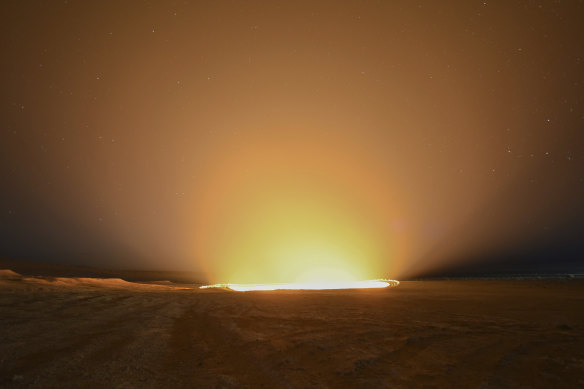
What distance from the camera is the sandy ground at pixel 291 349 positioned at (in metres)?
2.88

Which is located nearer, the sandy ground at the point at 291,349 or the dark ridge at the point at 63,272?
the sandy ground at the point at 291,349

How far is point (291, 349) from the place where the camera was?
3.88m

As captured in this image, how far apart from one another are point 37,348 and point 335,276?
3164 centimetres

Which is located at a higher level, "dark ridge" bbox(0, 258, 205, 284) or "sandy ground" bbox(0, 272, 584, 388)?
"dark ridge" bbox(0, 258, 205, 284)

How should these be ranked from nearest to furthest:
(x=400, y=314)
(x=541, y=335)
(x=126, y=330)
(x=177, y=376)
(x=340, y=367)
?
(x=177, y=376)
(x=340, y=367)
(x=541, y=335)
(x=126, y=330)
(x=400, y=314)

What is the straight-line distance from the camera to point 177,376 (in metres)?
2.97

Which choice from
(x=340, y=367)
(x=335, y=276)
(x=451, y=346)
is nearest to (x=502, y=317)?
(x=451, y=346)

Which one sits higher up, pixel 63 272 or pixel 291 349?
pixel 63 272

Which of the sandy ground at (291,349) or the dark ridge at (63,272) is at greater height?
Result: the dark ridge at (63,272)

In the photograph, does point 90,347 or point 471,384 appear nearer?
point 471,384

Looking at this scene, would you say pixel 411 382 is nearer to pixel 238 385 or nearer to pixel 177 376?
pixel 238 385

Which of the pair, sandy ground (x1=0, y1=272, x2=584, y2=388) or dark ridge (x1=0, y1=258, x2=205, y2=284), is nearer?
sandy ground (x1=0, y1=272, x2=584, y2=388)

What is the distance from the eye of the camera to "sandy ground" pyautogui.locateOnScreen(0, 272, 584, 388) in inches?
113

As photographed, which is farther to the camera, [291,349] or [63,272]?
[63,272]
